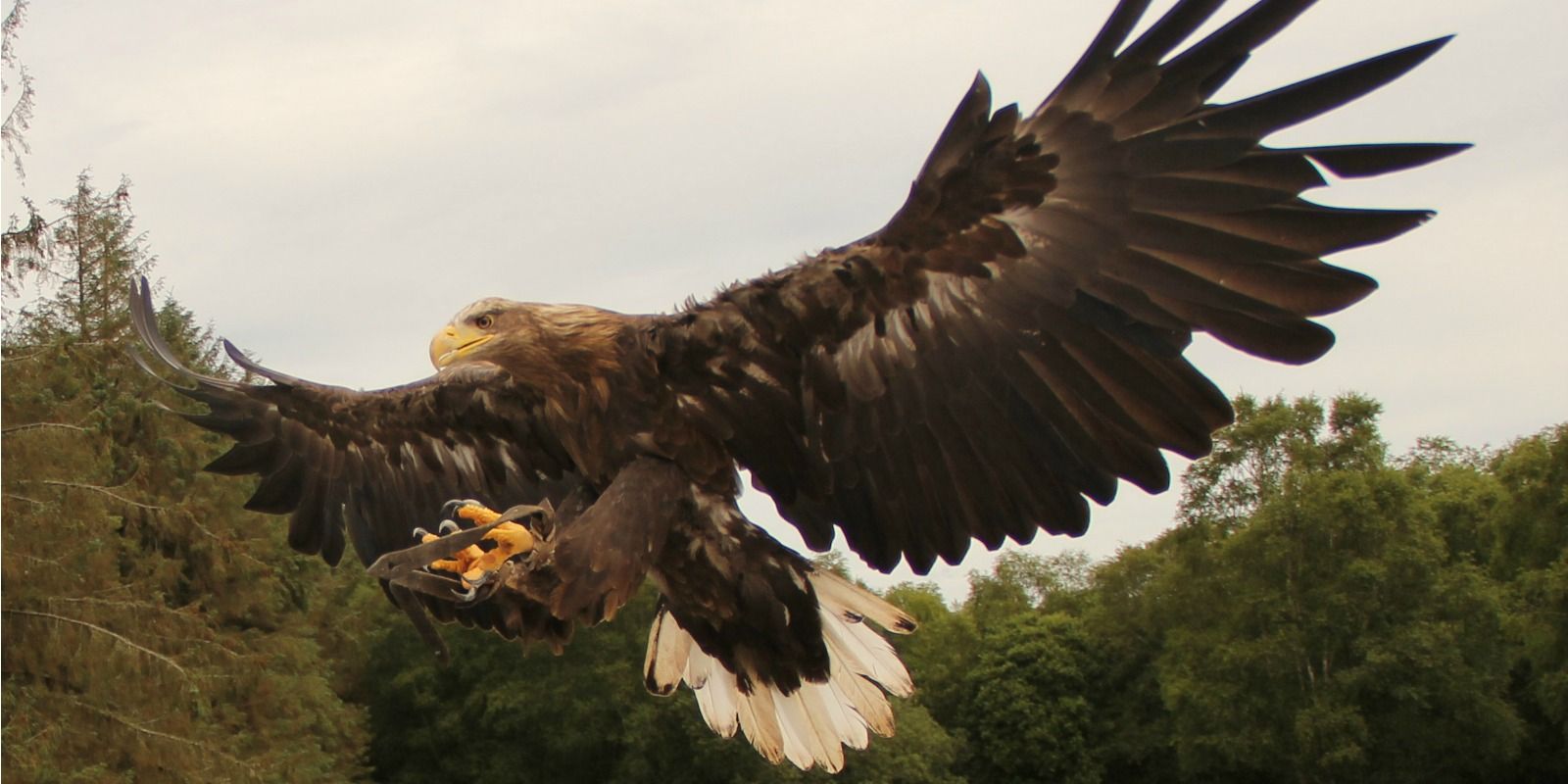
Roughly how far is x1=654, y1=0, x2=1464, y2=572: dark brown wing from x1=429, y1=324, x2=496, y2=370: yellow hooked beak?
1.50ft

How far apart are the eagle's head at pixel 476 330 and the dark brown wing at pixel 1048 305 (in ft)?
1.29

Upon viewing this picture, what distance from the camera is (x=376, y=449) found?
4.99 metres

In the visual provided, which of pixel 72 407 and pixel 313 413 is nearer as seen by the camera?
pixel 313 413

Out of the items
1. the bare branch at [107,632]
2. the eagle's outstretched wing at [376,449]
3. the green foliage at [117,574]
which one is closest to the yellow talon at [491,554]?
the eagle's outstretched wing at [376,449]

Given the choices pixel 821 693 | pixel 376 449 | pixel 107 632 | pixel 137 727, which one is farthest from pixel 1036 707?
pixel 376 449

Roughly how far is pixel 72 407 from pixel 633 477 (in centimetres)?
1321

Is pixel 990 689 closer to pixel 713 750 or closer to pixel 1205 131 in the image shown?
pixel 713 750

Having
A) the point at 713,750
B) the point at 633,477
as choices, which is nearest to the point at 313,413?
the point at 633,477

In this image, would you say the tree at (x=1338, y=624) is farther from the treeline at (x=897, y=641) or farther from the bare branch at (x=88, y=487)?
the bare branch at (x=88, y=487)

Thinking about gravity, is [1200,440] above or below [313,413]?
below

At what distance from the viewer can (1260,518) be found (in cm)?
2756

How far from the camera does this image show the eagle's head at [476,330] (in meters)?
4.03

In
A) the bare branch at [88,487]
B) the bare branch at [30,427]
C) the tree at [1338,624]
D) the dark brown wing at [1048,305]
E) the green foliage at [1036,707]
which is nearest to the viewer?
the dark brown wing at [1048,305]

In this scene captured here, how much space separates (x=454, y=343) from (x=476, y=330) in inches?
2.4
